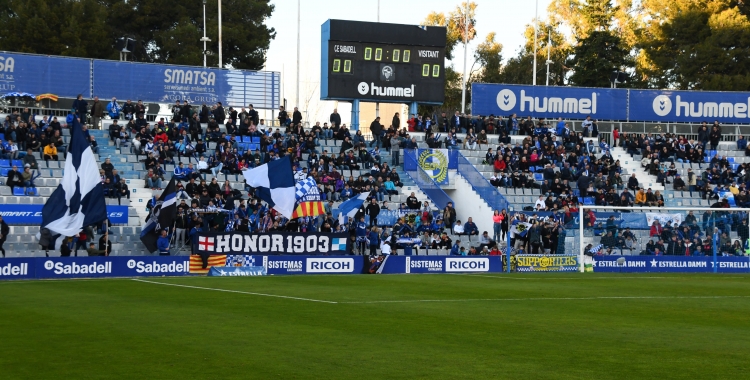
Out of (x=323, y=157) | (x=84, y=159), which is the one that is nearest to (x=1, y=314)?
(x=84, y=159)

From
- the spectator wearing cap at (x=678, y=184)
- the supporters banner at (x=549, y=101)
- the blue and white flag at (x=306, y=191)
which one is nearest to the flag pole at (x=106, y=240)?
the blue and white flag at (x=306, y=191)

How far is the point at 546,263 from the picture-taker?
36094 mm

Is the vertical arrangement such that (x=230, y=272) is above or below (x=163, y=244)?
below

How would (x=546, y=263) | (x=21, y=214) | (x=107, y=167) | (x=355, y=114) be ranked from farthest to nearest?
(x=355, y=114) → (x=107, y=167) → (x=546, y=263) → (x=21, y=214)

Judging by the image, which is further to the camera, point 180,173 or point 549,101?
point 549,101

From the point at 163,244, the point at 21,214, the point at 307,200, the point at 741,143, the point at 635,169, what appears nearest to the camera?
the point at 163,244

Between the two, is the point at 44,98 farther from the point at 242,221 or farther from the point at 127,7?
the point at 127,7

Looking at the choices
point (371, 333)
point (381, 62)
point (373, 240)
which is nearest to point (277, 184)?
point (373, 240)

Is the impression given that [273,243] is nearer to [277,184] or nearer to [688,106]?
[277,184]

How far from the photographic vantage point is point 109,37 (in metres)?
71.6

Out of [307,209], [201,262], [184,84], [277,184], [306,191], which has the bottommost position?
[201,262]

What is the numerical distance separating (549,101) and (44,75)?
26125 mm

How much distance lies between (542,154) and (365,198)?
41.2ft

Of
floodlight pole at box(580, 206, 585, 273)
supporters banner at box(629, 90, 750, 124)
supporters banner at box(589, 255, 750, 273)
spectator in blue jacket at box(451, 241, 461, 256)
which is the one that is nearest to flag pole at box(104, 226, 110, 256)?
spectator in blue jacket at box(451, 241, 461, 256)
